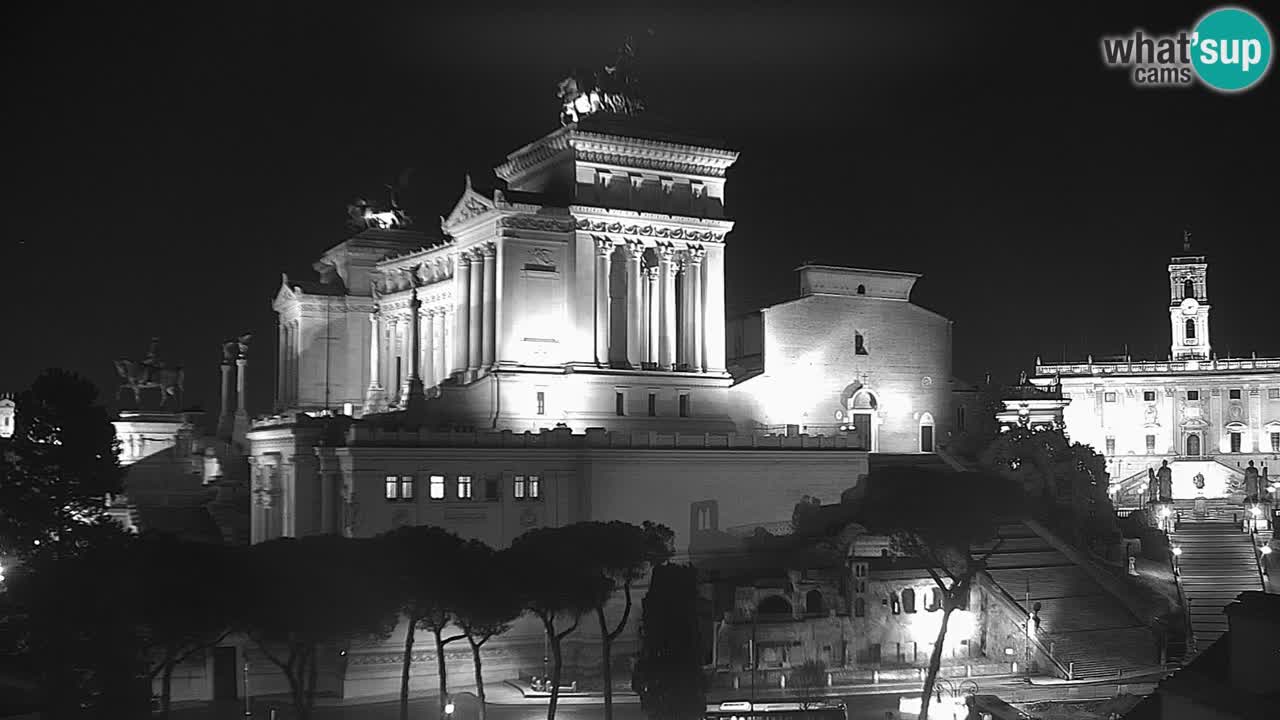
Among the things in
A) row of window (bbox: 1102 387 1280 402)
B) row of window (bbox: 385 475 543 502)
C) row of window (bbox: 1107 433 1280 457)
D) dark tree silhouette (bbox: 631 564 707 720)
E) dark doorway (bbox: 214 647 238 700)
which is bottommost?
dark doorway (bbox: 214 647 238 700)

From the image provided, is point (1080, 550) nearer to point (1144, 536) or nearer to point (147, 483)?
point (1144, 536)

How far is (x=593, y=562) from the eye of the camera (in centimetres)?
5312

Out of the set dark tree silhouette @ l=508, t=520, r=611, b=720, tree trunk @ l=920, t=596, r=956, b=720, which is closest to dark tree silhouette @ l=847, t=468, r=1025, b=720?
tree trunk @ l=920, t=596, r=956, b=720

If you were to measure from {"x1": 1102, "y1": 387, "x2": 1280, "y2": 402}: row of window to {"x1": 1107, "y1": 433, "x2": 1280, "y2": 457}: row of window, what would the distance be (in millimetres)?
3596

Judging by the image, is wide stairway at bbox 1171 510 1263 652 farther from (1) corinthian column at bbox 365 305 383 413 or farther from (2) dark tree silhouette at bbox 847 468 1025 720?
(1) corinthian column at bbox 365 305 383 413

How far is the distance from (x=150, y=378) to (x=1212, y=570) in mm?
64958

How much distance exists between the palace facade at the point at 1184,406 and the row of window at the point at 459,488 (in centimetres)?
7587

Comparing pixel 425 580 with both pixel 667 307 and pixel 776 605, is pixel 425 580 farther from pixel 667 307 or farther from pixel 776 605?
pixel 667 307

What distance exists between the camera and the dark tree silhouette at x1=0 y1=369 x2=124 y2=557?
6009 centimetres

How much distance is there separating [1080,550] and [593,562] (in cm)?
3133

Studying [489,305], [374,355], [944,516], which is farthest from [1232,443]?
[489,305]

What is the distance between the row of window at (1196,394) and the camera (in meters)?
130

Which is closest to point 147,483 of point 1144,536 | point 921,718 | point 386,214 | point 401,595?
point 386,214

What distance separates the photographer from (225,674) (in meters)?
A: 55.4
